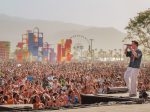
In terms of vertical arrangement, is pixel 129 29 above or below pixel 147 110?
above

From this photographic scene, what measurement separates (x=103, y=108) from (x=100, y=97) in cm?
315

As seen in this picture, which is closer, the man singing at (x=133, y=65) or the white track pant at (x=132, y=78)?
the man singing at (x=133, y=65)

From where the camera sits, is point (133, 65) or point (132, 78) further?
point (132, 78)

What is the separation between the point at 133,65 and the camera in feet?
36.4

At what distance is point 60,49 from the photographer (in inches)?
7579

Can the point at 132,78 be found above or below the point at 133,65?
below

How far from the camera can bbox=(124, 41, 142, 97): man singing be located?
1082cm

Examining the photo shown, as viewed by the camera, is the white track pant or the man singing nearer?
the man singing

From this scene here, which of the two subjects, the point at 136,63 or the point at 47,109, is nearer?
the point at 47,109

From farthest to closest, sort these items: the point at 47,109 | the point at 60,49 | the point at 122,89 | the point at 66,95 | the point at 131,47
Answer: the point at 60,49 → the point at 66,95 → the point at 122,89 → the point at 131,47 → the point at 47,109

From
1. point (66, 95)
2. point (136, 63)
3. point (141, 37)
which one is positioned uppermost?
point (141, 37)

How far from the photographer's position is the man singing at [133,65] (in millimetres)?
10820

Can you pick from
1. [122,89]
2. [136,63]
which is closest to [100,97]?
[136,63]

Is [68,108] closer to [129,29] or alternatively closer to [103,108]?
[103,108]
